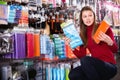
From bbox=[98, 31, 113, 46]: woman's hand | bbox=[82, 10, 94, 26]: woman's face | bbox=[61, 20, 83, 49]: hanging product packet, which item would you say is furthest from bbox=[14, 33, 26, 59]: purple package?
bbox=[98, 31, 113, 46]: woman's hand

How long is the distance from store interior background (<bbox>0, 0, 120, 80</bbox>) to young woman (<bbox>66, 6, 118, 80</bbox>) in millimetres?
514

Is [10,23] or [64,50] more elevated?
[10,23]

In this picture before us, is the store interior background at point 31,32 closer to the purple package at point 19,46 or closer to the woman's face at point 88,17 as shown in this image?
the purple package at point 19,46

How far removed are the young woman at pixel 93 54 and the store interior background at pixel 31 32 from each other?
20.2 inches

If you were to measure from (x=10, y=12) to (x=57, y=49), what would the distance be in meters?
0.79

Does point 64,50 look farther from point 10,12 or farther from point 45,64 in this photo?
point 10,12

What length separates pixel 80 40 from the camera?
2.57 m

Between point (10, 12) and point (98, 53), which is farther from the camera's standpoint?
point (10, 12)

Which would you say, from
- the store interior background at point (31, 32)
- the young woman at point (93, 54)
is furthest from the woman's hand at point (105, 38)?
the store interior background at point (31, 32)

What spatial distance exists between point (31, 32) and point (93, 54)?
0.73m

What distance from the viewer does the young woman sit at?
2219 mm

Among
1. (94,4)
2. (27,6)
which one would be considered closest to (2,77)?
(27,6)

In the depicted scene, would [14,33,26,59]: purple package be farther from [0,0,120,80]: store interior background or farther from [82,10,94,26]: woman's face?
[82,10,94,26]: woman's face

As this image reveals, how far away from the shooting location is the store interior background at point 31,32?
2.57 metres
